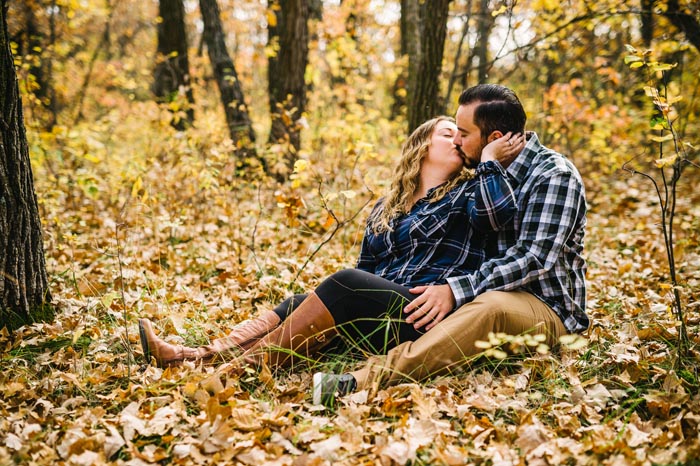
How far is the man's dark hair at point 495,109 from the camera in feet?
9.76

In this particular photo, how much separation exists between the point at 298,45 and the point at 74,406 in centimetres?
570

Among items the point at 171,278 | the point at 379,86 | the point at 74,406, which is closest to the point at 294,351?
the point at 74,406

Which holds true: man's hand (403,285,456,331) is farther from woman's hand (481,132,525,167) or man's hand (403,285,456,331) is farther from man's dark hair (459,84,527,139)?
man's dark hair (459,84,527,139)

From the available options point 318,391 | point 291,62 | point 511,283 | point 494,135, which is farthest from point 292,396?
point 291,62

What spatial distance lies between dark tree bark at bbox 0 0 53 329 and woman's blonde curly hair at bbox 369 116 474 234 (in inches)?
82.1

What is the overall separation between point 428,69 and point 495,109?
229 cm

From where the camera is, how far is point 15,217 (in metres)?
3.03

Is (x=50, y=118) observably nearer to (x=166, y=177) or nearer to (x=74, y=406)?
(x=166, y=177)

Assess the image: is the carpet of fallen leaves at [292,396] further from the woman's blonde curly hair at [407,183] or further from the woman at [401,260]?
the woman's blonde curly hair at [407,183]

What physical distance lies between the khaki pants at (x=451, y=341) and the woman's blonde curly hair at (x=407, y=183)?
803 millimetres

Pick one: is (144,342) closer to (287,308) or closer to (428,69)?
(287,308)

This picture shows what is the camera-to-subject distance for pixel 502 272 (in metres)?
2.71

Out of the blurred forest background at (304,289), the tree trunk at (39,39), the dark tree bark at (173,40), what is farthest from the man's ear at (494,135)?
the tree trunk at (39,39)

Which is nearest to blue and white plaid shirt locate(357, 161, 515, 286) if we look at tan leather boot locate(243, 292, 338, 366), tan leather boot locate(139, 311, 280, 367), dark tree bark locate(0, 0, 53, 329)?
tan leather boot locate(243, 292, 338, 366)
